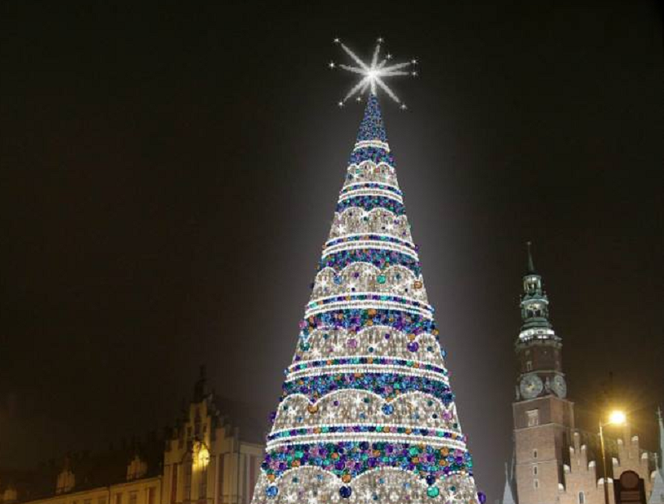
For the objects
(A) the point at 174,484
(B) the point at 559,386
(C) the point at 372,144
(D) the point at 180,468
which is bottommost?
(A) the point at 174,484

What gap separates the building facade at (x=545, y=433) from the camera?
58594 mm

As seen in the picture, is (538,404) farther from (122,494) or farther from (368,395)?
(368,395)

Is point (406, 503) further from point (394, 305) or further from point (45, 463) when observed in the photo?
point (45, 463)

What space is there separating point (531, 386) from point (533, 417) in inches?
98.6

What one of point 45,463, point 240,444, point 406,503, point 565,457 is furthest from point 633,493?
point 565,457

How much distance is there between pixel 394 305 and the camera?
2044 cm

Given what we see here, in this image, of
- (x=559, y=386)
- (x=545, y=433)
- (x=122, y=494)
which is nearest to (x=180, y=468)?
(x=122, y=494)

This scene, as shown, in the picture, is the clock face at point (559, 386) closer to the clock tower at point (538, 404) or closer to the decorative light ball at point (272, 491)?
the clock tower at point (538, 404)

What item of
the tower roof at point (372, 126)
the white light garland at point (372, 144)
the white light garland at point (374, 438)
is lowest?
the white light garland at point (374, 438)

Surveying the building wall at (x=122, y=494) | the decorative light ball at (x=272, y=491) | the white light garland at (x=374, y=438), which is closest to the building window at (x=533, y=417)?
the building wall at (x=122, y=494)

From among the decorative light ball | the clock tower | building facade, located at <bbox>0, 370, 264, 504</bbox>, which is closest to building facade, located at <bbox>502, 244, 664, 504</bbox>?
the clock tower

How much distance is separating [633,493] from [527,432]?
2293 inches

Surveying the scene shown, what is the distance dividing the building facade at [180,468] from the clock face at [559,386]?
29357mm

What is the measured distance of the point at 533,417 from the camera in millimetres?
65375
